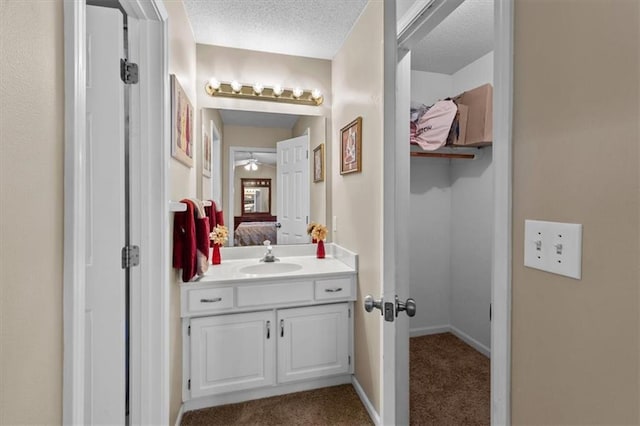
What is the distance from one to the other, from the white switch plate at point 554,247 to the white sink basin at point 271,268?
1736 millimetres

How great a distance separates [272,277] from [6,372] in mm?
1528

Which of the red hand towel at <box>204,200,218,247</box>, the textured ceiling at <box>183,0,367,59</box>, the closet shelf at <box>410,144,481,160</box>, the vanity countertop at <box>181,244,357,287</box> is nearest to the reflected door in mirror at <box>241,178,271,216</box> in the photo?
the red hand towel at <box>204,200,218,247</box>

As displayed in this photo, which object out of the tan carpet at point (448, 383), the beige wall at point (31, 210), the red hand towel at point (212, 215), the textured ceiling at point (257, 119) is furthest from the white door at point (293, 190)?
the beige wall at point (31, 210)

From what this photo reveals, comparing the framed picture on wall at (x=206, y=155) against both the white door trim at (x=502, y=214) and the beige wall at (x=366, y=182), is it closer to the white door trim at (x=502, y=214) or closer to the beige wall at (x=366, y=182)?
the beige wall at (x=366, y=182)

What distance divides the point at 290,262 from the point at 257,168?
2.73 ft

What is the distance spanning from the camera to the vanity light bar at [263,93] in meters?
2.42

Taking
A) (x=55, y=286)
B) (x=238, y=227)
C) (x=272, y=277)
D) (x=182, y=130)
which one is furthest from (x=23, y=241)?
(x=238, y=227)

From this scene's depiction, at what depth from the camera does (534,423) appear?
741 millimetres

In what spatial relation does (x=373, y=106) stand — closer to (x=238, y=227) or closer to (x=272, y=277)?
(x=272, y=277)

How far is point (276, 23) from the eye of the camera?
A: 2.11 m

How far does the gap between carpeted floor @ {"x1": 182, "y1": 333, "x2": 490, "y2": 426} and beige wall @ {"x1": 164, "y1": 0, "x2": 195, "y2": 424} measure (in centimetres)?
34

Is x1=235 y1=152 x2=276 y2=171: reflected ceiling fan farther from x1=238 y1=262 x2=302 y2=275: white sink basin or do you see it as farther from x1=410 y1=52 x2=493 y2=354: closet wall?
x1=410 y1=52 x2=493 y2=354: closet wall

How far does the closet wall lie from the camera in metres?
2.78

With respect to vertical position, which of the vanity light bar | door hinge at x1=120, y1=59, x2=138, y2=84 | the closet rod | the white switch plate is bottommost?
the white switch plate
